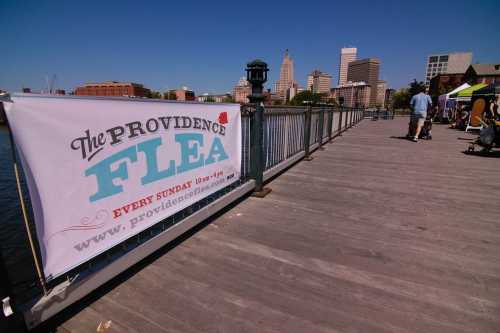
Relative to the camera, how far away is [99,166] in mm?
1971

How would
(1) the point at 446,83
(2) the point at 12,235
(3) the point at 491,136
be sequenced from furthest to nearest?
(1) the point at 446,83, (3) the point at 491,136, (2) the point at 12,235

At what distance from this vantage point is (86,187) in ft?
6.19

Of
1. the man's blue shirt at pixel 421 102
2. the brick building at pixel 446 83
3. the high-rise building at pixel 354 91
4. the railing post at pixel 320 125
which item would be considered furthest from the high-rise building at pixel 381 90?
the railing post at pixel 320 125

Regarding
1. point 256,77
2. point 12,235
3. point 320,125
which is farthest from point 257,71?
point 12,235

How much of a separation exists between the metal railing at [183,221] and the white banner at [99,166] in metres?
0.18

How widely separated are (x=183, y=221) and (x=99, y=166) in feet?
4.06

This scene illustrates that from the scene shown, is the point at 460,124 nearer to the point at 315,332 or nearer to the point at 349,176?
the point at 349,176

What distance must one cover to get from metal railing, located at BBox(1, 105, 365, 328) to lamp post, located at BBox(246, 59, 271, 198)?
3cm

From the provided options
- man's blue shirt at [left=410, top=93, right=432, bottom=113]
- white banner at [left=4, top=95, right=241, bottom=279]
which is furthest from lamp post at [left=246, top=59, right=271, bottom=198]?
man's blue shirt at [left=410, top=93, right=432, bottom=113]

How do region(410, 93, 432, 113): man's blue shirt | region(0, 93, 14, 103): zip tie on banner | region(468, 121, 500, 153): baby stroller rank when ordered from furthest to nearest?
1. region(410, 93, 432, 113): man's blue shirt
2. region(468, 121, 500, 153): baby stroller
3. region(0, 93, 14, 103): zip tie on banner

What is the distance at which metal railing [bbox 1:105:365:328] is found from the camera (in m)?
1.76

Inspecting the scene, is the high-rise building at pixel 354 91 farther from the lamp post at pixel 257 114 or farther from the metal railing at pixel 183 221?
the lamp post at pixel 257 114

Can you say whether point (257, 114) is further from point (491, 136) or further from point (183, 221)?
point (491, 136)

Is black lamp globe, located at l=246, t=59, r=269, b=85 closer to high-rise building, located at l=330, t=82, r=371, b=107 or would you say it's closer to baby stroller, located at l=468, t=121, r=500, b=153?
baby stroller, located at l=468, t=121, r=500, b=153
